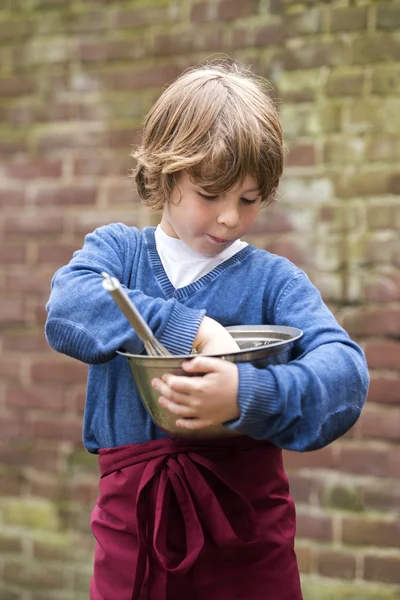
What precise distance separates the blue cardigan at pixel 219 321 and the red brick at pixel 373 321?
91 cm

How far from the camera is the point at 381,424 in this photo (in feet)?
7.14

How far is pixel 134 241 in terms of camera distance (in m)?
1.37

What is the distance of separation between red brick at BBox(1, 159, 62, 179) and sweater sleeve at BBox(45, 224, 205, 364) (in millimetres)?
1319

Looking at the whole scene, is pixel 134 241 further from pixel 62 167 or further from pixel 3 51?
pixel 3 51

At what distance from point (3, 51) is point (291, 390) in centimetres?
186

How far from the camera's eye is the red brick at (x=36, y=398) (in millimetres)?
2465

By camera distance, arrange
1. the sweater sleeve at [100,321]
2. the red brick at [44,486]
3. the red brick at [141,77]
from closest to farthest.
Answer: the sweater sleeve at [100,321]
the red brick at [141,77]
the red brick at [44,486]

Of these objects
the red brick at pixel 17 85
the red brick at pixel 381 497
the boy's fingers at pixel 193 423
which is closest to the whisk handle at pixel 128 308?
the boy's fingers at pixel 193 423

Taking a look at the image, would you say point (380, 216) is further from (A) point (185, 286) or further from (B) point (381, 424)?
(A) point (185, 286)

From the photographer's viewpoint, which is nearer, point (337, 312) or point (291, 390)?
point (291, 390)

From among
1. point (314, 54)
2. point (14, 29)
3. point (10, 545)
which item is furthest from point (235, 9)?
point (10, 545)

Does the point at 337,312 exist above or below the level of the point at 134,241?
below

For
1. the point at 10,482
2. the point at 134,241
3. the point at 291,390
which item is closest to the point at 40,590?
the point at 10,482

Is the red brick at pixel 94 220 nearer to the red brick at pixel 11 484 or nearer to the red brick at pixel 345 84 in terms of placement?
the red brick at pixel 345 84
